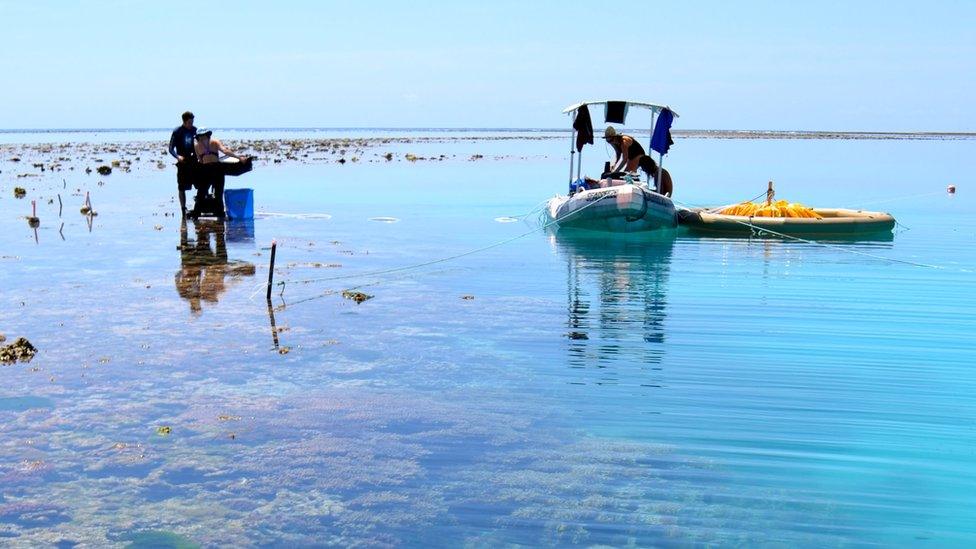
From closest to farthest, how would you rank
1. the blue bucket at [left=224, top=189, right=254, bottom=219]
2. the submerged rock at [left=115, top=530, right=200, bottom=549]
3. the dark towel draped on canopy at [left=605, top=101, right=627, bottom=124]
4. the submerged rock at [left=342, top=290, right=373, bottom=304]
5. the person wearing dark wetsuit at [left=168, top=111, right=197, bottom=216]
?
1. the submerged rock at [left=115, top=530, right=200, bottom=549]
2. the submerged rock at [left=342, top=290, right=373, bottom=304]
3. the person wearing dark wetsuit at [left=168, top=111, right=197, bottom=216]
4. the dark towel draped on canopy at [left=605, top=101, right=627, bottom=124]
5. the blue bucket at [left=224, top=189, right=254, bottom=219]

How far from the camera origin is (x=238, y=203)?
73.2 ft

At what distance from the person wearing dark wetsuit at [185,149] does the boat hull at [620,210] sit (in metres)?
8.45

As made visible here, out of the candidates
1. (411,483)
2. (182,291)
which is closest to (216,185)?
(182,291)

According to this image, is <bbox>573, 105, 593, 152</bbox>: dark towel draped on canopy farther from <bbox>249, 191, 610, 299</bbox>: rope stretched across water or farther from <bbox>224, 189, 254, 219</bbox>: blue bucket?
<bbox>224, 189, 254, 219</bbox>: blue bucket

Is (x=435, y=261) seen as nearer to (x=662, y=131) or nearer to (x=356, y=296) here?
(x=356, y=296)

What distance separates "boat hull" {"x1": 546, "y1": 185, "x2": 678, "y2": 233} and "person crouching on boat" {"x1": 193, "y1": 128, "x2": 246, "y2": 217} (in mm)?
7550

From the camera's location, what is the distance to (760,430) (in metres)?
8.60

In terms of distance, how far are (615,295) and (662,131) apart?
769 cm

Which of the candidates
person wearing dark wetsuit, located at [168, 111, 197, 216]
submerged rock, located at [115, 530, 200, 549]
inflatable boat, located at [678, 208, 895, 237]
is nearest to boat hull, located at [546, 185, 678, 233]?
inflatable boat, located at [678, 208, 895, 237]

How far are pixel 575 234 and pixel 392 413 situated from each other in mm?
14298

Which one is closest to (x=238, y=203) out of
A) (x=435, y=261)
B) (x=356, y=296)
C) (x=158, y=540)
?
(x=435, y=261)

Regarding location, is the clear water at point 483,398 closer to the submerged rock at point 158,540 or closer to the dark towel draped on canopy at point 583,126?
the submerged rock at point 158,540

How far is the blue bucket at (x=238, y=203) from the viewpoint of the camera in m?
22.0

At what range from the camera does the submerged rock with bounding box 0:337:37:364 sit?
10.2 meters
